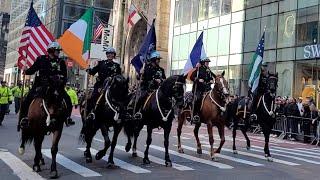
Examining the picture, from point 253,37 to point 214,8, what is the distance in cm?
688

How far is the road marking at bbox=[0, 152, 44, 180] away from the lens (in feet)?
31.1

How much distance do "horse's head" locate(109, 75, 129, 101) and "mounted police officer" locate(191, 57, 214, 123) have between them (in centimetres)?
334

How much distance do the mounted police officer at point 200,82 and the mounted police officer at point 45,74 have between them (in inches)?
181

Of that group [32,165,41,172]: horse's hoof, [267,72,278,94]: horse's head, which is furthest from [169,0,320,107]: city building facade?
[32,165,41,172]: horse's hoof

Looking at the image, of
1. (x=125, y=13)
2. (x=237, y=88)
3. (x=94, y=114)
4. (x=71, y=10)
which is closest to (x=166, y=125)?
(x=94, y=114)

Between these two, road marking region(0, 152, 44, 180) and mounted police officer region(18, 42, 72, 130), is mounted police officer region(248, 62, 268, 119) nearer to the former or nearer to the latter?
mounted police officer region(18, 42, 72, 130)

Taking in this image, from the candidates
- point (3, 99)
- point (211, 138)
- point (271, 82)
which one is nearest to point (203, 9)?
point (3, 99)

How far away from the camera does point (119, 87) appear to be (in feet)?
35.6

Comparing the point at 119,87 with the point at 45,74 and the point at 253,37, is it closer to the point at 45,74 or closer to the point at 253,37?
the point at 45,74

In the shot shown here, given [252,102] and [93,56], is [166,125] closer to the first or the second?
[252,102]

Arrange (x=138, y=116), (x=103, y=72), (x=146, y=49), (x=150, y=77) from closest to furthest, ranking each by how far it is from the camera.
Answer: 1. (x=103, y=72)
2. (x=138, y=116)
3. (x=150, y=77)
4. (x=146, y=49)

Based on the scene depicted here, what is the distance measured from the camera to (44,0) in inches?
3575

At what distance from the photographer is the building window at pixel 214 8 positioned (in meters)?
41.5

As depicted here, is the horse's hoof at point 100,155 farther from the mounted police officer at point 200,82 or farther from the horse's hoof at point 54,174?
the mounted police officer at point 200,82
